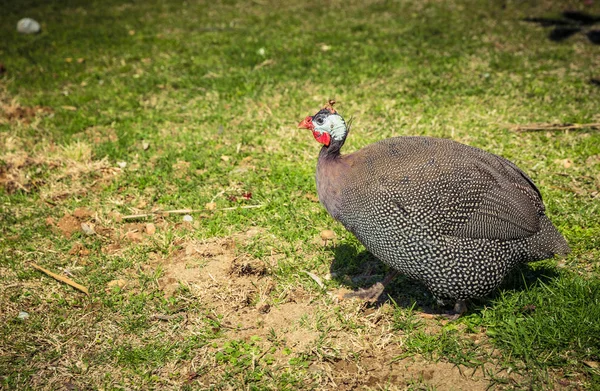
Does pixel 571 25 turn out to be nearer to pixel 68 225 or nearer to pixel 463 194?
pixel 463 194

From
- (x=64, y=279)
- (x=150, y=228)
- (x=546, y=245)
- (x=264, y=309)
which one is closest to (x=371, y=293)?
(x=264, y=309)

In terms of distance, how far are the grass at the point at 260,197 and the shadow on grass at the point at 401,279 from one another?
0.01 meters

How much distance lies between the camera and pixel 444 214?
2662 mm

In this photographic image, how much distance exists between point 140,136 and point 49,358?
2689 millimetres

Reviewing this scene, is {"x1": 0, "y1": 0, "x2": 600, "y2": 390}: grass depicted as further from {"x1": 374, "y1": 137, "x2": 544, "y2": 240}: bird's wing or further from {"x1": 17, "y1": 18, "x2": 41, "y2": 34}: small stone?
{"x1": 374, "y1": 137, "x2": 544, "y2": 240}: bird's wing

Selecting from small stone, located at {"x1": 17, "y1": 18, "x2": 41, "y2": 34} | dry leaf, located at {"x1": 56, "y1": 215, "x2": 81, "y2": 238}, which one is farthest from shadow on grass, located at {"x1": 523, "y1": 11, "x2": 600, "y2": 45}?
small stone, located at {"x1": 17, "y1": 18, "x2": 41, "y2": 34}

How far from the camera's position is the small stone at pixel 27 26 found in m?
7.82

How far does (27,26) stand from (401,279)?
7230mm

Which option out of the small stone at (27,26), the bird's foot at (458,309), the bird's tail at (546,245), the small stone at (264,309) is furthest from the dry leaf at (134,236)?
the small stone at (27,26)

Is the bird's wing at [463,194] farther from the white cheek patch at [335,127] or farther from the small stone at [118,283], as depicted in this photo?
the small stone at [118,283]

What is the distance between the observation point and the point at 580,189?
13.0 ft

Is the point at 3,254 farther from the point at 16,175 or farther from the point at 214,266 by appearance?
the point at 214,266

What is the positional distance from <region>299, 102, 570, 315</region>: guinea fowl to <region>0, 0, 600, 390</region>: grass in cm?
40

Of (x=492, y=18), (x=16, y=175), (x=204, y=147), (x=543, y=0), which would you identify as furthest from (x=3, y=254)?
(x=543, y=0)
